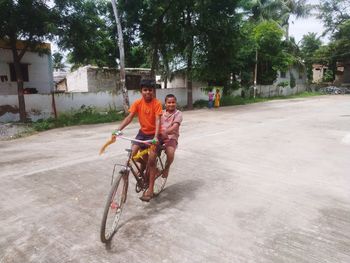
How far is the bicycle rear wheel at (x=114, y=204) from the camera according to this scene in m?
3.27

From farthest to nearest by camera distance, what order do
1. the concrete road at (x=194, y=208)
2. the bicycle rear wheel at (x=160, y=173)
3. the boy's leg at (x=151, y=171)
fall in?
the bicycle rear wheel at (x=160, y=173) → the boy's leg at (x=151, y=171) → the concrete road at (x=194, y=208)

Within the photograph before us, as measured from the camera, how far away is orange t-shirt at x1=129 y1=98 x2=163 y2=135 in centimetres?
420

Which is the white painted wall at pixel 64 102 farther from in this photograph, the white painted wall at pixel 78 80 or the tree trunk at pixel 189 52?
the white painted wall at pixel 78 80

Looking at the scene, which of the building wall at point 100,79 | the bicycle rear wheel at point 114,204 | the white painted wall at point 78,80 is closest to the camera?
the bicycle rear wheel at point 114,204

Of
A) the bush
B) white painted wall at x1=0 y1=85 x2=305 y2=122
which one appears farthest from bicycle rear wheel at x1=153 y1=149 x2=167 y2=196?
the bush

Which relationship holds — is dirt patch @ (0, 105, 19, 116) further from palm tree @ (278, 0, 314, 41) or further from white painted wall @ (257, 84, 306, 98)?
palm tree @ (278, 0, 314, 41)

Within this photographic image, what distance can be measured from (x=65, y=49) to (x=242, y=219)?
11.3 meters

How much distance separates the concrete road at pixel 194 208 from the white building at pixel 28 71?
29.7ft

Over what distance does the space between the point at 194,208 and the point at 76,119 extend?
11.0 m

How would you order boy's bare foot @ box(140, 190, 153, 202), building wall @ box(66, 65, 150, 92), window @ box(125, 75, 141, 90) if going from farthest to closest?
window @ box(125, 75, 141, 90)
building wall @ box(66, 65, 150, 92)
boy's bare foot @ box(140, 190, 153, 202)

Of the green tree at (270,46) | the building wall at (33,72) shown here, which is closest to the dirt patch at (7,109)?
the building wall at (33,72)

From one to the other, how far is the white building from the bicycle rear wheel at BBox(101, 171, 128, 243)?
42.3 feet

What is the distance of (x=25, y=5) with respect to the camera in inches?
430

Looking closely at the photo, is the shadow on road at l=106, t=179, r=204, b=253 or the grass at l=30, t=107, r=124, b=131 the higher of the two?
the grass at l=30, t=107, r=124, b=131
